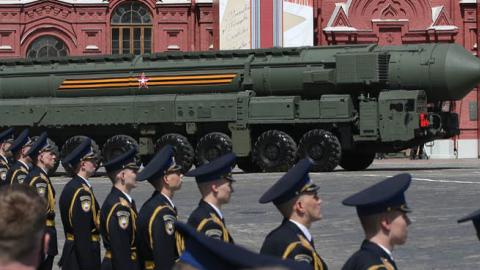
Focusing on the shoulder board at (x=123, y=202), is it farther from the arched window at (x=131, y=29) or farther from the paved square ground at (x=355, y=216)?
the arched window at (x=131, y=29)

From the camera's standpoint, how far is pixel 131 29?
55000 mm

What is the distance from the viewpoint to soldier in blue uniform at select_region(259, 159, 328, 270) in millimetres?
6098

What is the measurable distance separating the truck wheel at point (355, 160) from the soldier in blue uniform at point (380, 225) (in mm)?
28619

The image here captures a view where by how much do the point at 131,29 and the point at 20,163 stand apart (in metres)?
42.3

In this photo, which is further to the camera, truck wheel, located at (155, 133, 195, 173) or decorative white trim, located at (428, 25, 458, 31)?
decorative white trim, located at (428, 25, 458, 31)

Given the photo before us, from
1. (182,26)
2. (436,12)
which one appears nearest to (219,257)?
(436,12)

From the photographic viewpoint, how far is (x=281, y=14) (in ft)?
164

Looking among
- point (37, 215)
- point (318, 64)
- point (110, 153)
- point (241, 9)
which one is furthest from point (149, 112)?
point (37, 215)

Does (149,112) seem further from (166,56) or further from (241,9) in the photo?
(241,9)

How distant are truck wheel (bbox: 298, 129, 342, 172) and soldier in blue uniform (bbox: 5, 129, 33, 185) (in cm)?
1783

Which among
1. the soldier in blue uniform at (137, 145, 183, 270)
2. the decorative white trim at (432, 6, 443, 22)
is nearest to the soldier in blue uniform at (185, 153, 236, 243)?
the soldier in blue uniform at (137, 145, 183, 270)

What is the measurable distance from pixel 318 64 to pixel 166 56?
5228 mm

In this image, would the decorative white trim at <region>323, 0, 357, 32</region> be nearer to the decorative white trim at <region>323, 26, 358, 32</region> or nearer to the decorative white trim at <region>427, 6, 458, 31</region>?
the decorative white trim at <region>323, 26, 358, 32</region>

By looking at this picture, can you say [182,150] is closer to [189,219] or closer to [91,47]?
[91,47]
